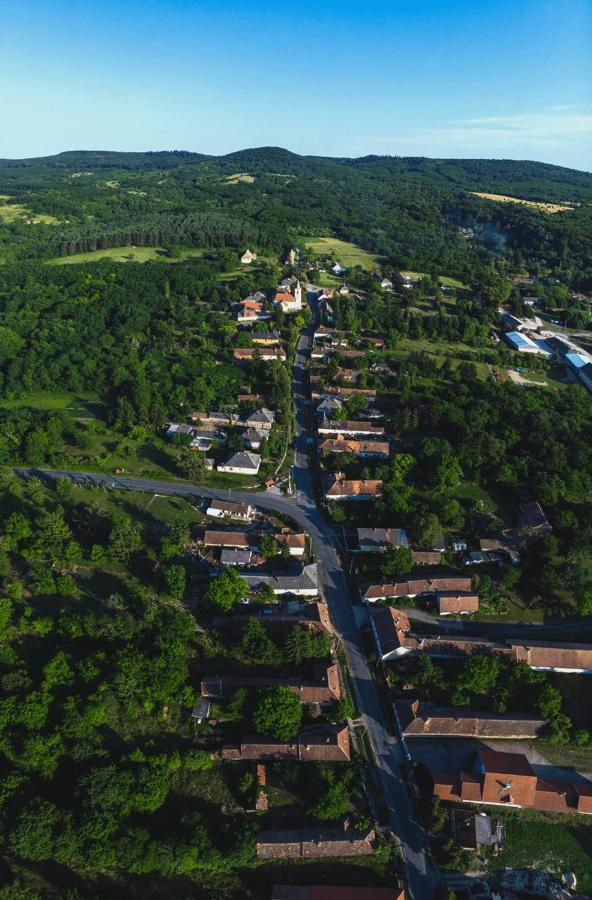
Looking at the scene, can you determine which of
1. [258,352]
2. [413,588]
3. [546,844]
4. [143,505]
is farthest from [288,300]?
[546,844]

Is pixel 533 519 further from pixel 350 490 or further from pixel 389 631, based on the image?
pixel 389 631

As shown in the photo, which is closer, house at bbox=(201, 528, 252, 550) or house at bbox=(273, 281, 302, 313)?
house at bbox=(201, 528, 252, 550)

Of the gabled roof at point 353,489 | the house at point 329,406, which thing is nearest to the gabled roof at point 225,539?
the gabled roof at point 353,489

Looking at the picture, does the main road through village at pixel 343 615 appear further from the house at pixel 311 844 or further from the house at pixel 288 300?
the house at pixel 288 300

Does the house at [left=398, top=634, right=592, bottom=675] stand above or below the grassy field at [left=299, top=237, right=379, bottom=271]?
below

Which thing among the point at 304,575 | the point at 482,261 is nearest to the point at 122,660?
the point at 304,575

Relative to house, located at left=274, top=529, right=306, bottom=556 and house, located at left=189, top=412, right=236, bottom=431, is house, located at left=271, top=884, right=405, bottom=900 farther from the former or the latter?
house, located at left=189, top=412, right=236, bottom=431

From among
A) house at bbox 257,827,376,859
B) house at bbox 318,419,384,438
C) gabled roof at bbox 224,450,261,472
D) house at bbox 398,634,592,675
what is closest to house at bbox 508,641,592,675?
house at bbox 398,634,592,675
